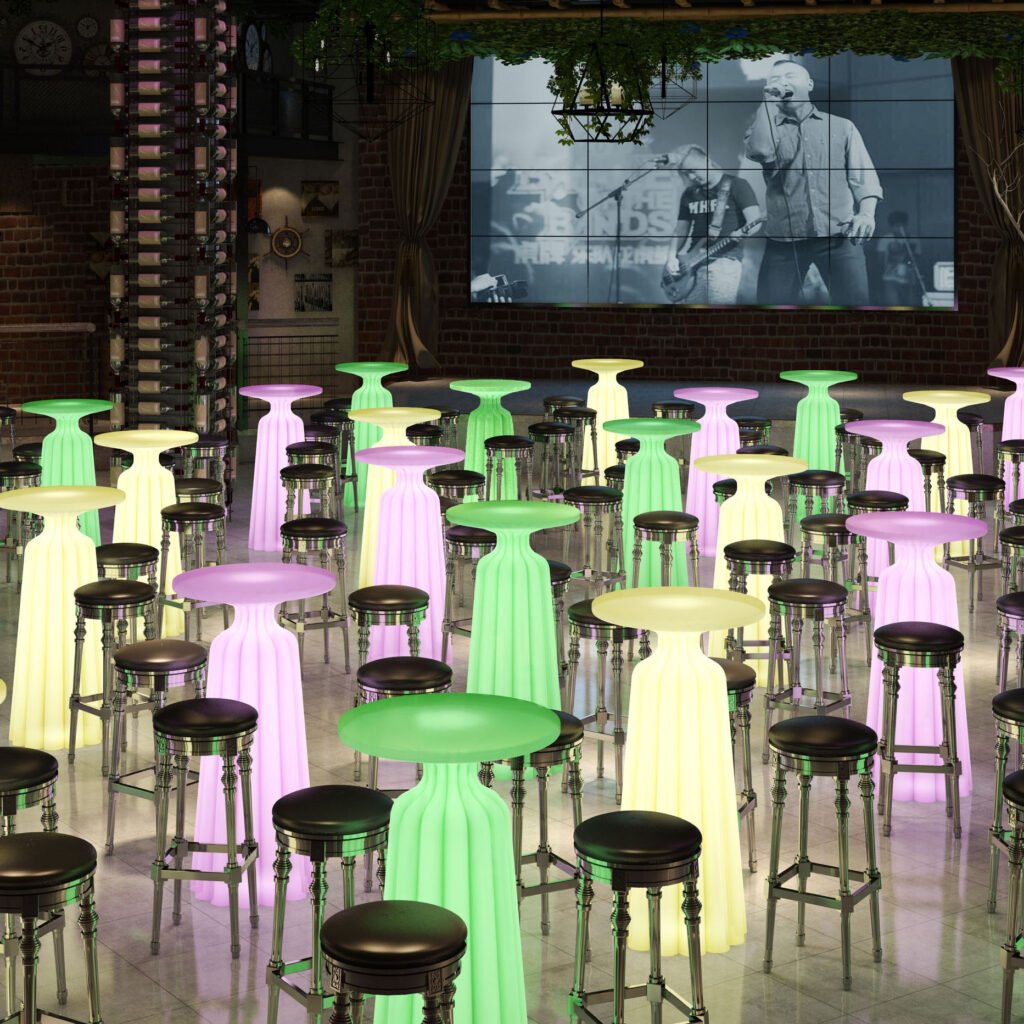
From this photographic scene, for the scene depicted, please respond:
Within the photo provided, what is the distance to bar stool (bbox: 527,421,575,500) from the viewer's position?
9.67 meters

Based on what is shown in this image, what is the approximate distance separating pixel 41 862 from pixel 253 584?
1.53 meters

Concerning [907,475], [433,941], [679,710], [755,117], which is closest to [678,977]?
[679,710]

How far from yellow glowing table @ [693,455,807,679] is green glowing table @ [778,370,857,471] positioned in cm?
298

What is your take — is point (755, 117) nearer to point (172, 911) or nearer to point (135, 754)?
point (135, 754)

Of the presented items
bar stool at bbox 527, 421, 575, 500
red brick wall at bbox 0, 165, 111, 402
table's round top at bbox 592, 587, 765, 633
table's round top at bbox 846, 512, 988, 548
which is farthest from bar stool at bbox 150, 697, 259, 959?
red brick wall at bbox 0, 165, 111, 402

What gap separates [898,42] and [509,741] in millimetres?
10645

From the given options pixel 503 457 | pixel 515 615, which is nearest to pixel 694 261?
pixel 503 457

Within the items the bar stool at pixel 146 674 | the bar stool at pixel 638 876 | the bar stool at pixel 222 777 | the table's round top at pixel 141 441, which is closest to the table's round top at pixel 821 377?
the table's round top at pixel 141 441

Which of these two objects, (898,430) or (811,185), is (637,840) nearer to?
(898,430)

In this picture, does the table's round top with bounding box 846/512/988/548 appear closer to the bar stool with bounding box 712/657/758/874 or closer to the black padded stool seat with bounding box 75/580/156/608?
the bar stool with bounding box 712/657/758/874

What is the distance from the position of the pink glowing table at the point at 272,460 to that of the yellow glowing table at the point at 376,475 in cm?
117

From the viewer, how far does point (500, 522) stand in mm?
5395

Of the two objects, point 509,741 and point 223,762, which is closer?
point 509,741

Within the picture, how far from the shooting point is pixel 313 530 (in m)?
6.88
